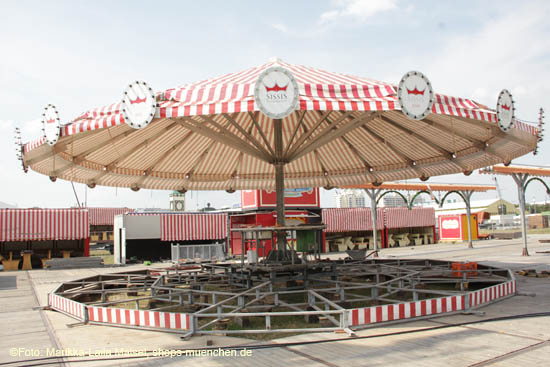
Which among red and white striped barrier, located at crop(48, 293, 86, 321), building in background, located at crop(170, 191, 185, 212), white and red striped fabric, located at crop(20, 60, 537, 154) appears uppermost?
building in background, located at crop(170, 191, 185, 212)

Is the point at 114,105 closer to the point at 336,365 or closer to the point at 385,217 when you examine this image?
the point at 336,365

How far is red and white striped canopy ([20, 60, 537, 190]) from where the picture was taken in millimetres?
10250

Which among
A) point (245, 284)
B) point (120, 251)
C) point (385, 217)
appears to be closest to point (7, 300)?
point (245, 284)

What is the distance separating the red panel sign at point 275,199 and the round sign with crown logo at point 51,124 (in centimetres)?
2570

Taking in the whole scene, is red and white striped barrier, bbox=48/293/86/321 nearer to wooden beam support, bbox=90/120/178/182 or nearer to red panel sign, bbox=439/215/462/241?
wooden beam support, bbox=90/120/178/182

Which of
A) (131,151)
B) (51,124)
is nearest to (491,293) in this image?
(51,124)

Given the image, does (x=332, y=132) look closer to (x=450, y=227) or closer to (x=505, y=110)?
(x=505, y=110)

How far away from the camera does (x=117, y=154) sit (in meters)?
17.7

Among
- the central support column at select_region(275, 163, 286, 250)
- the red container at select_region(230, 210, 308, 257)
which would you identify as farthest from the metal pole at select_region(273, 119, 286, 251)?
the red container at select_region(230, 210, 308, 257)

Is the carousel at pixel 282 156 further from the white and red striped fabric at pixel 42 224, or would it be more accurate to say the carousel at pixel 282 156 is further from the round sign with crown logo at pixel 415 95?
the white and red striped fabric at pixel 42 224

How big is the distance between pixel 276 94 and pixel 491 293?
793cm

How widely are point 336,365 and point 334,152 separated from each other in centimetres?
A: 1527

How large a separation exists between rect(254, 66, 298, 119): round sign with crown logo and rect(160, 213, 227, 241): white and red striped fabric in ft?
104

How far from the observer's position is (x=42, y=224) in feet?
119
